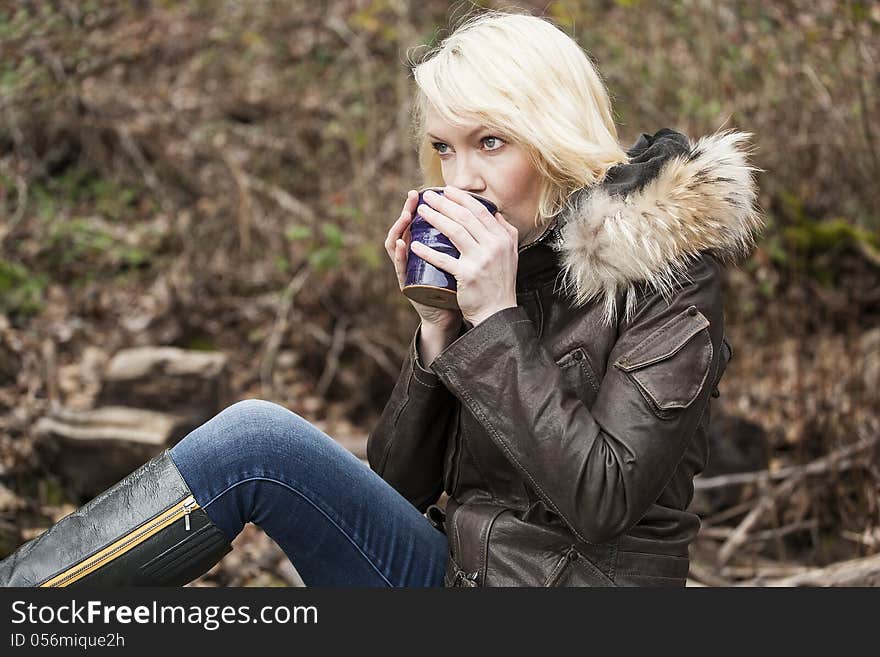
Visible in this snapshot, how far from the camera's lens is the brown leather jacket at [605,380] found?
1797mm

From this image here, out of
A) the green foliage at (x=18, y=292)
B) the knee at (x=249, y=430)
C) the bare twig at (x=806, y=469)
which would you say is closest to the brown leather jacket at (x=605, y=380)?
the knee at (x=249, y=430)

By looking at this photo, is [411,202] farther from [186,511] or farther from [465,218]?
[186,511]

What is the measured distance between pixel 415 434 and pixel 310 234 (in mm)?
3047

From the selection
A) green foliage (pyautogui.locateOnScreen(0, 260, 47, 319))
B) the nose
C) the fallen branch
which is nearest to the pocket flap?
the nose

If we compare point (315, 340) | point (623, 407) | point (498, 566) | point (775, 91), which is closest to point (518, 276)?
point (623, 407)

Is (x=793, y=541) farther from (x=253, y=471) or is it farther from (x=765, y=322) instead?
(x=253, y=471)

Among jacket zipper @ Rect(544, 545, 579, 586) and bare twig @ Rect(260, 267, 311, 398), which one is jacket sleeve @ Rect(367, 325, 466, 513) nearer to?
jacket zipper @ Rect(544, 545, 579, 586)

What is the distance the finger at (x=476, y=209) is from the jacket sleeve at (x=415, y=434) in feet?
1.34

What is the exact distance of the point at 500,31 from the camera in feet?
6.89

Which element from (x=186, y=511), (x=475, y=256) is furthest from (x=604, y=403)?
(x=186, y=511)

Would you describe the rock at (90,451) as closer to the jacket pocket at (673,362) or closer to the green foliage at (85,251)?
the green foliage at (85,251)

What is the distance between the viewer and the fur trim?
1916mm

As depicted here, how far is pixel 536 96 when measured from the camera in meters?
2.02

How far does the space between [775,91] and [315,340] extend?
2772 millimetres
